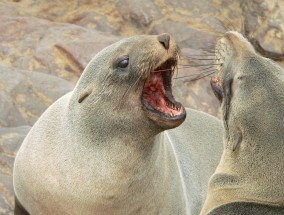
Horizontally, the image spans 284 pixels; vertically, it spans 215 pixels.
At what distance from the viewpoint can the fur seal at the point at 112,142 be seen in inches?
238

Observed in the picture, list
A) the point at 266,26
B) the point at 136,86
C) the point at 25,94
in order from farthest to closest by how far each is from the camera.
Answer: the point at 266,26 < the point at 25,94 < the point at 136,86

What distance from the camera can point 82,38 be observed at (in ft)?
35.1

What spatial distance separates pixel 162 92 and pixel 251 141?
3.28ft

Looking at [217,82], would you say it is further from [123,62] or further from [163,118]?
[123,62]

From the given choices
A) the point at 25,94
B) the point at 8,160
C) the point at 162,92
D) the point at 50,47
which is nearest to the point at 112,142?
the point at 162,92

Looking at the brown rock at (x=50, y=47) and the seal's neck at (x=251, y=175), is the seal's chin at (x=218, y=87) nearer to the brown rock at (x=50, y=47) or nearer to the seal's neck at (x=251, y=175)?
the seal's neck at (x=251, y=175)

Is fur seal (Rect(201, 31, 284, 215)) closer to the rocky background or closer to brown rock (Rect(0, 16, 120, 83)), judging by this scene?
the rocky background

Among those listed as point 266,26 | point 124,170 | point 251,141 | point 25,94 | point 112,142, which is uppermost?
point 251,141

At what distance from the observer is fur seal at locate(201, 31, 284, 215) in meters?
5.38

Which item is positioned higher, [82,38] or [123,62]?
[123,62]

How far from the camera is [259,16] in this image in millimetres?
12102

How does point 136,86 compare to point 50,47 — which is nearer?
point 136,86

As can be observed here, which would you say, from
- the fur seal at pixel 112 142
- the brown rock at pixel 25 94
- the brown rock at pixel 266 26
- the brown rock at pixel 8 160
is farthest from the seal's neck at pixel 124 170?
the brown rock at pixel 266 26

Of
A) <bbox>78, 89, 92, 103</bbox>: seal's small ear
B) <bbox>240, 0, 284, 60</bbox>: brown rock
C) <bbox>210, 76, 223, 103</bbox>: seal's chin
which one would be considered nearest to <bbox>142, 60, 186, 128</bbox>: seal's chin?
<bbox>210, 76, 223, 103</bbox>: seal's chin
